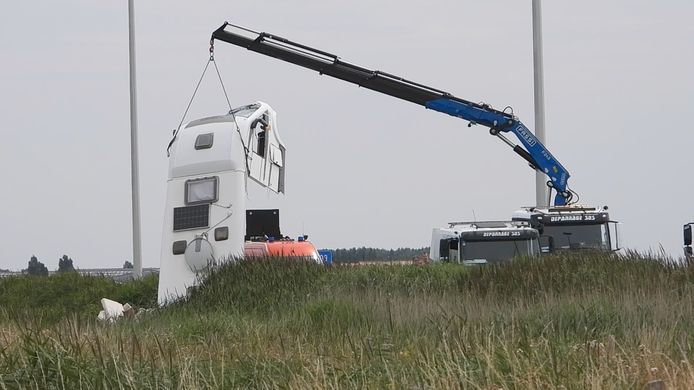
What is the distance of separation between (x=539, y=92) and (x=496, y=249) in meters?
9.92

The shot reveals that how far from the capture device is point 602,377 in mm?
8586

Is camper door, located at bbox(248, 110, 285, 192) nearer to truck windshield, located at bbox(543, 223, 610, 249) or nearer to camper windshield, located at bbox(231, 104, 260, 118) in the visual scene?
camper windshield, located at bbox(231, 104, 260, 118)

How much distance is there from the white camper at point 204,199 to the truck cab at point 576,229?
690 centimetres

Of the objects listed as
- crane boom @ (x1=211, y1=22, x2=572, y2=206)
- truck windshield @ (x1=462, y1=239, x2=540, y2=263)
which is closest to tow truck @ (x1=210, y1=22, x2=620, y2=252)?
crane boom @ (x1=211, y1=22, x2=572, y2=206)

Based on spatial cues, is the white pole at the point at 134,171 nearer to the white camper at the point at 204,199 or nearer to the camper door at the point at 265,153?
the camper door at the point at 265,153

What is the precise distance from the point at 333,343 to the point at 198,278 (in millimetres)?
12284

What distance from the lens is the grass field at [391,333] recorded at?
9.44 meters

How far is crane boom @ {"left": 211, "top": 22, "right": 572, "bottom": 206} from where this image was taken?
33.9 m

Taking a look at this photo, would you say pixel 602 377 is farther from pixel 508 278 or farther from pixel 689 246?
pixel 689 246

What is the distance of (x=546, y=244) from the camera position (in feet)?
94.8

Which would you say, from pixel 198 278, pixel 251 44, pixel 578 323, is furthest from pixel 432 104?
pixel 578 323

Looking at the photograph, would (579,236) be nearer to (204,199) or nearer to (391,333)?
(204,199)

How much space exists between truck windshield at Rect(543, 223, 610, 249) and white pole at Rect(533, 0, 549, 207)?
413 centimetres

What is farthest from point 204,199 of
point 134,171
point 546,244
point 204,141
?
point 134,171
